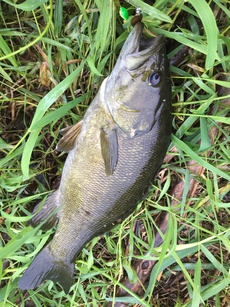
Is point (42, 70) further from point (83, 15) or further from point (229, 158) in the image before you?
point (229, 158)

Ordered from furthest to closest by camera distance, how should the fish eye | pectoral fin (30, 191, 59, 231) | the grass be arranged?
pectoral fin (30, 191, 59, 231) < the grass < the fish eye

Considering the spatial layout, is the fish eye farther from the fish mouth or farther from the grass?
the grass

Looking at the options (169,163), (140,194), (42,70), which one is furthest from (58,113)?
(169,163)

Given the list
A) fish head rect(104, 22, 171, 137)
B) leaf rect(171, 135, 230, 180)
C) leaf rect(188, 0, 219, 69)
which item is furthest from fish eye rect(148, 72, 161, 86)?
leaf rect(171, 135, 230, 180)

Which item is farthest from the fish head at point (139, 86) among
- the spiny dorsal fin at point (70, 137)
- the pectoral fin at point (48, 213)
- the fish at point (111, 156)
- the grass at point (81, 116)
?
the pectoral fin at point (48, 213)

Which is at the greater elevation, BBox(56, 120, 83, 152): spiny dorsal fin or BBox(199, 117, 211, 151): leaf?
BBox(56, 120, 83, 152): spiny dorsal fin

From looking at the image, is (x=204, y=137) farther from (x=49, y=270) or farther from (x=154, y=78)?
(x=49, y=270)

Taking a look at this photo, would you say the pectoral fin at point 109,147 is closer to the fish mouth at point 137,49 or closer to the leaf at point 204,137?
the fish mouth at point 137,49

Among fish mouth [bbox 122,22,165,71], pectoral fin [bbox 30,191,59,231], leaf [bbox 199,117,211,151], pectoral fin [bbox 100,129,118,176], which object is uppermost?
fish mouth [bbox 122,22,165,71]
